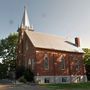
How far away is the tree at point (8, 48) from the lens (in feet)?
216

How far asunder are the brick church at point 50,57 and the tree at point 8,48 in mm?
10663

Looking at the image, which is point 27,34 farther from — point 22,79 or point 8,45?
point 8,45

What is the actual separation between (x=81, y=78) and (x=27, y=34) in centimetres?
1693

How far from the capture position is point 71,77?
50.7 meters

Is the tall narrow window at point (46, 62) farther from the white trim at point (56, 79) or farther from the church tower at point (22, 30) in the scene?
the church tower at point (22, 30)

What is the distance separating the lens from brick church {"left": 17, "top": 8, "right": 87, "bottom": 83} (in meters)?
45.7

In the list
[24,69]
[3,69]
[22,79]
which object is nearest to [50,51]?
[24,69]

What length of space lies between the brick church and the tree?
420 inches

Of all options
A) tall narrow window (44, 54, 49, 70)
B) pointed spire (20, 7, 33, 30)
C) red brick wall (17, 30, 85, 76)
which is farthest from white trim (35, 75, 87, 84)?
pointed spire (20, 7, 33, 30)

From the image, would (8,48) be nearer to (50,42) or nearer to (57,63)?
(50,42)

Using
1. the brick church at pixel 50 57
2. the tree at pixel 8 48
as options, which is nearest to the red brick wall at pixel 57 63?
the brick church at pixel 50 57

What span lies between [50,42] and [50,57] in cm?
461

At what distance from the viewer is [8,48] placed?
65.9 m

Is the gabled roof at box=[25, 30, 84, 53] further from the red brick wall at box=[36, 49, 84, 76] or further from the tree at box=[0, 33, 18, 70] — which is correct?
the tree at box=[0, 33, 18, 70]
